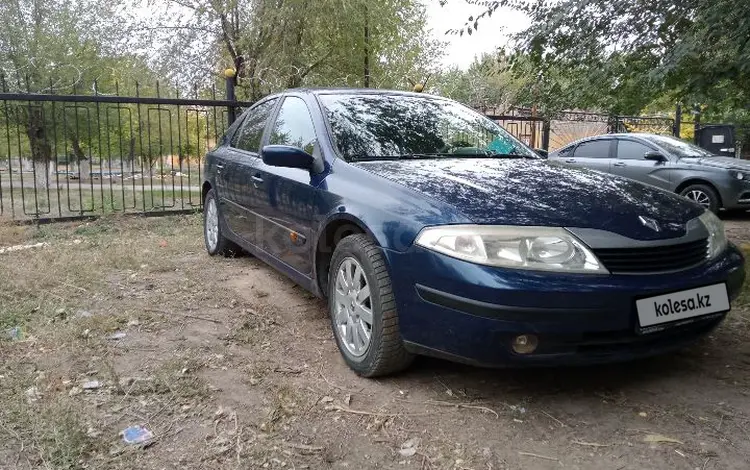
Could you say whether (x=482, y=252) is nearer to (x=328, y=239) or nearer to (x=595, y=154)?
(x=328, y=239)

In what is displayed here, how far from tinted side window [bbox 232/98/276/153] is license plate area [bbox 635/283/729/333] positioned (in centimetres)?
297

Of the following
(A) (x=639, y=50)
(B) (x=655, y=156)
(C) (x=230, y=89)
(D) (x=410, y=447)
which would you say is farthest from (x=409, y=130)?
(B) (x=655, y=156)

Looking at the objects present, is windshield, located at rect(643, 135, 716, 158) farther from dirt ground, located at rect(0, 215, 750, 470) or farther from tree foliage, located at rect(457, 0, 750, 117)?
dirt ground, located at rect(0, 215, 750, 470)

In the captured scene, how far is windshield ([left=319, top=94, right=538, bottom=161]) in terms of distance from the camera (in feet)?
11.2

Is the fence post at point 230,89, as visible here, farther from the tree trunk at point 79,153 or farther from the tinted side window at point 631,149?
the tinted side window at point 631,149

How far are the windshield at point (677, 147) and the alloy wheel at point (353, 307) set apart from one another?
749 cm

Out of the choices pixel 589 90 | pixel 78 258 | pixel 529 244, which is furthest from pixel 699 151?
pixel 78 258

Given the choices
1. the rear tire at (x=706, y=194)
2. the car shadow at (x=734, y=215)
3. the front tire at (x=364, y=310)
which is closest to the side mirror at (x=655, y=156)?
the rear tire at (x=706, y=194)

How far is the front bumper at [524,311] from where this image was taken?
2.28 m

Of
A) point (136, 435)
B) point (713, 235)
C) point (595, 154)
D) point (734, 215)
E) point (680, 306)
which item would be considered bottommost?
point (136, 435)

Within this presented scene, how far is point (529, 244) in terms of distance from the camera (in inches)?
93.3

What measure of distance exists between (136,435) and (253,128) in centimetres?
286

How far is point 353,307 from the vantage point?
9.73 ft

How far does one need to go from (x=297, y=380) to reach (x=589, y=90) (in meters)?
3.96
